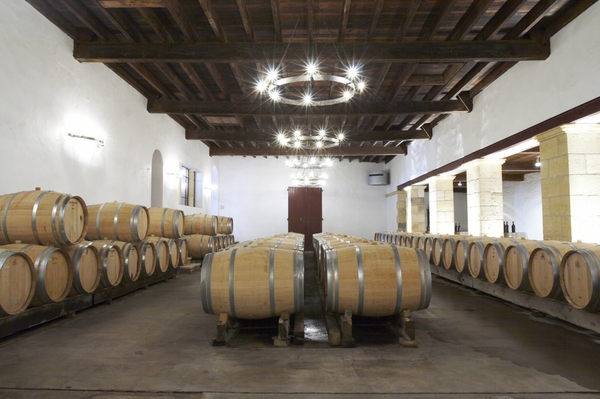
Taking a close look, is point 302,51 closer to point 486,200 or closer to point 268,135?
point 486,200

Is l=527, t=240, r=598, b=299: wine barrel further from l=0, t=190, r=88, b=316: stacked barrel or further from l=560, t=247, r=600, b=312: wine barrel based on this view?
l=0, t=190, r=88, b=316: stacked barrel

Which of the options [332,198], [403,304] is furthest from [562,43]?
[332,198]

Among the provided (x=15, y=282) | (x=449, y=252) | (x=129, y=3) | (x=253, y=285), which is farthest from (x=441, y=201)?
(x=15, y=282)

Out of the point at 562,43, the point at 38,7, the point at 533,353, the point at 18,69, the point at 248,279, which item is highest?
the point at 38,7

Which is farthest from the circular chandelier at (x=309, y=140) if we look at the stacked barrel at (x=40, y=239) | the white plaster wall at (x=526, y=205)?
the white plaster wall at (x=526, y=205)

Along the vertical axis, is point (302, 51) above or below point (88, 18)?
below

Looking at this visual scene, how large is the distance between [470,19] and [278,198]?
12616 mm

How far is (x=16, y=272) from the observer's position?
3754 mm

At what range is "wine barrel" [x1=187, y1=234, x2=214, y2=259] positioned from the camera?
10.5m

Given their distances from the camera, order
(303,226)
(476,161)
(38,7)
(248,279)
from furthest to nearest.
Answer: (303,226)
(476,161)
(38,7)
(248,279)

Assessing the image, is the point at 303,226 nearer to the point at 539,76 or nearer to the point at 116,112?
the point at 116,112

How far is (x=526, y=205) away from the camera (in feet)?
54.1

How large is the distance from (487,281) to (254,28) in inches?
224

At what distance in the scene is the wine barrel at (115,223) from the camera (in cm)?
612
